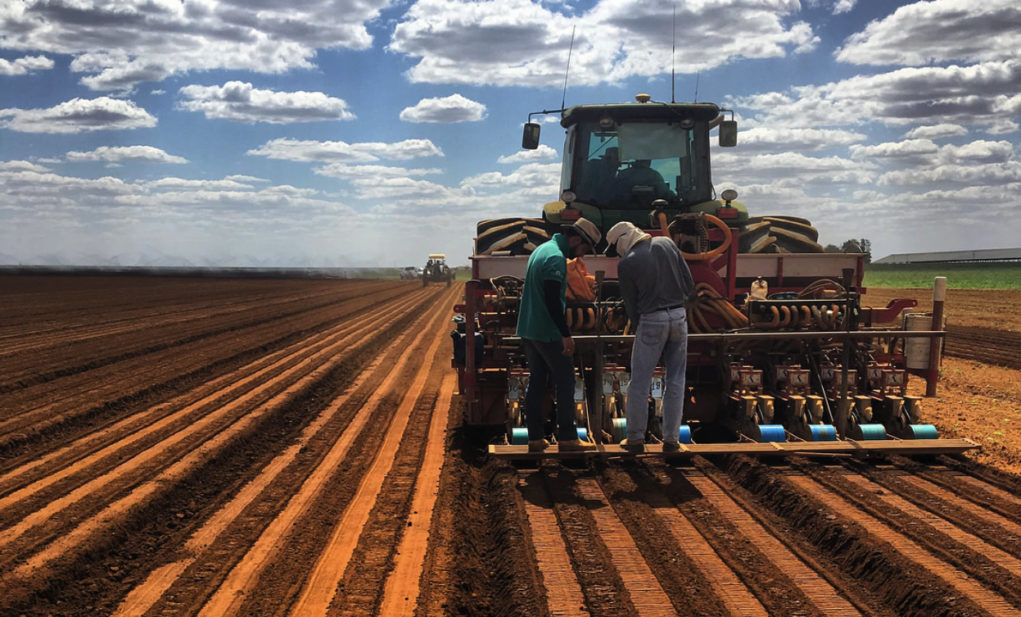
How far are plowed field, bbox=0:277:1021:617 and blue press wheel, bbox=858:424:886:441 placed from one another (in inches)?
10.0

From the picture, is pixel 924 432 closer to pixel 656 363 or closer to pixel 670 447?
pixel 670 447

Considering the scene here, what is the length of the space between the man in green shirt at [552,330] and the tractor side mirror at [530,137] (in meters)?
3.37

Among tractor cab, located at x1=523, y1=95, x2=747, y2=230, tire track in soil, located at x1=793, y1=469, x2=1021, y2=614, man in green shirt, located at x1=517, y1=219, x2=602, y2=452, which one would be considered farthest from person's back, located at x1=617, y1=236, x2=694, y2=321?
tractor cab, located at x1=523, y1=95, x2=747, y2=230

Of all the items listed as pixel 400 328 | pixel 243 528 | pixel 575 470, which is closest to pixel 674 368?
pixel 575 470

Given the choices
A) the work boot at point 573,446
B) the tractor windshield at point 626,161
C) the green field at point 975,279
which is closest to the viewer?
the work boot at point 573,446

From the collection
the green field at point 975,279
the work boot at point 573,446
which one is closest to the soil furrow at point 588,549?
the work boot at point 573,446

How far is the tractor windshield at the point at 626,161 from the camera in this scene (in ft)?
26.7

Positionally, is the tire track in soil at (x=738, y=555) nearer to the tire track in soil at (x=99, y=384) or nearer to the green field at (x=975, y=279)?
the tire track in soil at (x=99, y=384)

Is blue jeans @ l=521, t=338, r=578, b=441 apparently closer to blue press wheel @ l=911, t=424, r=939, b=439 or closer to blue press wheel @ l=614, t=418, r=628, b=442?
blue press wheel @ l=614, t=418, r=628, b=442

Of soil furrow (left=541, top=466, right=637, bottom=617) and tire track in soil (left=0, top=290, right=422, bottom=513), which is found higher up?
soil furrow (left=541, top=466, right=637, bottom=617)

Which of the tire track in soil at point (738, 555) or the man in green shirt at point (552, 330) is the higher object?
the man in green shirt at point (552, 330)

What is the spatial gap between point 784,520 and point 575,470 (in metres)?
1.61

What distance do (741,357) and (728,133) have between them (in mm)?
3052

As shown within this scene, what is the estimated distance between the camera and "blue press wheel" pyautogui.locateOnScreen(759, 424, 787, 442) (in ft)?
19.2
